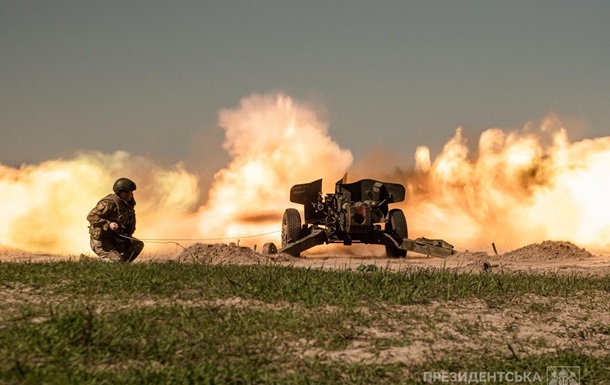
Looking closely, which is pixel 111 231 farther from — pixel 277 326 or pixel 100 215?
pixel 277 326

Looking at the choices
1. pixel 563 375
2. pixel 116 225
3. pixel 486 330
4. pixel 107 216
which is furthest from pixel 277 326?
pixel 107 216

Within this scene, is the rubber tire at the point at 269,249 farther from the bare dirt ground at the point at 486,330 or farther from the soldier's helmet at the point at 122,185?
the bare dirt ground at the point at 486,330

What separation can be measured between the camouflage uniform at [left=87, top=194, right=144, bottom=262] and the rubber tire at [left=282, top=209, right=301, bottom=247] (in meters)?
8.65

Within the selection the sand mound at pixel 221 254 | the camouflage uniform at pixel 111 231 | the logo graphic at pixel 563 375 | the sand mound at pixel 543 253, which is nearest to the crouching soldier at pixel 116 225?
the camouflage uniform at pixel 111 231

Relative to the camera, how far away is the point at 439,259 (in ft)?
81.0

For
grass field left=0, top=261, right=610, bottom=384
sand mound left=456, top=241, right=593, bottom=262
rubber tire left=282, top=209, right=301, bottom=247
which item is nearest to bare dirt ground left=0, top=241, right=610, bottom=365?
grass field left=0, top=261, right=610, bottom=384

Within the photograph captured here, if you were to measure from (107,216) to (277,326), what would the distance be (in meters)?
8.13

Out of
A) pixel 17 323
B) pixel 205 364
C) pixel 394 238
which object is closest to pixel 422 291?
pixel 205 364

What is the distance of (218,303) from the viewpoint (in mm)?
9992

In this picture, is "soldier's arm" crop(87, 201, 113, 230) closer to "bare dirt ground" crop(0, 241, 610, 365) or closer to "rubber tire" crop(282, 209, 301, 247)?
"bare dirt ground" crop(0, 241, 610, 365)

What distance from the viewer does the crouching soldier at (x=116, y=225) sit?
1616 centimetres

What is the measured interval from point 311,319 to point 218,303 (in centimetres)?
131

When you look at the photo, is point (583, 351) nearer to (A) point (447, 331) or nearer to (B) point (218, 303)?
(A) point (447, 331)

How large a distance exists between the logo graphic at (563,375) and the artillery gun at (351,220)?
15.6 m
